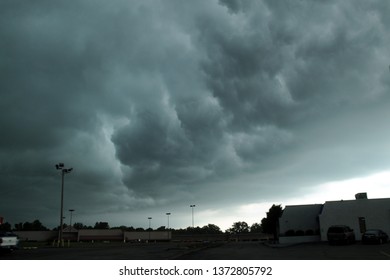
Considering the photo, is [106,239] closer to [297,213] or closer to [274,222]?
[274,222]

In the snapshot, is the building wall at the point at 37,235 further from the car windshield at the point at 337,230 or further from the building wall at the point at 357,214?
the car windshield at the point at 337,230

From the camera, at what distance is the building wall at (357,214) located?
4859 centimetres

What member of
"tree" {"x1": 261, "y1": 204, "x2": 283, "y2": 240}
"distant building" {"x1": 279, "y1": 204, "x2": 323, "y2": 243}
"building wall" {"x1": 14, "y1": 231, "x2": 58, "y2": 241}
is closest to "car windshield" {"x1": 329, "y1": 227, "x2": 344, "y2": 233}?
"distant building" {"x1": 279, "y1": 204, "x2": 323, "y2": 243}

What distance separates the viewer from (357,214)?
49562 millimetres

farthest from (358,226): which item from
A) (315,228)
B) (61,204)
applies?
(61,204)

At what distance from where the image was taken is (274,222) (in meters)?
68.1

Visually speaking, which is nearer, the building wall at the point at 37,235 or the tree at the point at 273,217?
the tree at the point at 273,217

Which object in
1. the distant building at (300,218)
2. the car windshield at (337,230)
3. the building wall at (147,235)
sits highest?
the distant building at (300,218)

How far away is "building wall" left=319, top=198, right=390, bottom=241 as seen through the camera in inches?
1913

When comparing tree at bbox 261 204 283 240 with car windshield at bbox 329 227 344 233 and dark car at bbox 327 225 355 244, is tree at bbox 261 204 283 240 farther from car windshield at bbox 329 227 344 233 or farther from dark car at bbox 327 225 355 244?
dark car at bbox 327 225 355 244

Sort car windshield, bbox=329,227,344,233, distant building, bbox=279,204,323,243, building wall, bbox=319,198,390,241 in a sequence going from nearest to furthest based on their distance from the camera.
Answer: car windshield, bbox=329,227,344,233 < building wall, bbox=319,198,390,241 < distant building, bbox=279,204,323,243

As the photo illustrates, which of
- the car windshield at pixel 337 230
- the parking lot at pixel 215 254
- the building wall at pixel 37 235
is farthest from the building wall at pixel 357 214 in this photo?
the building wall at pixel 37 235

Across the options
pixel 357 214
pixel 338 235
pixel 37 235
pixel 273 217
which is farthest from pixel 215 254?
pixel 37 235
